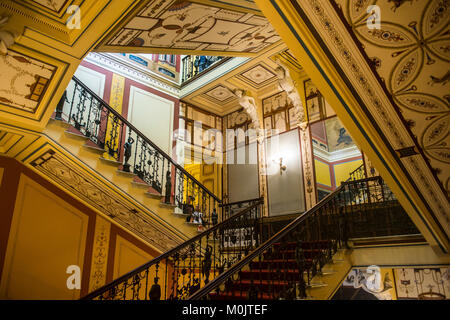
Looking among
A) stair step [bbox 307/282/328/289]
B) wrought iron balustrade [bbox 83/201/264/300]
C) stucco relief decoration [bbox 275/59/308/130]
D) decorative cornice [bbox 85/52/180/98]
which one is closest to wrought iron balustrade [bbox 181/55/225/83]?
decorative cornice [bbox 85/52/180/98]

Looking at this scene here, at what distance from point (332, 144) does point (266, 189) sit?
4577 millimetres

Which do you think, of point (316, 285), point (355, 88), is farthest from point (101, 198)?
point (355, 88)

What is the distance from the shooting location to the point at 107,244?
6.50m

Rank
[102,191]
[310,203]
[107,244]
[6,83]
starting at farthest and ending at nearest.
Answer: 1. [310,203]
2. [107,244]
3. [102,191]
4. [6,83]

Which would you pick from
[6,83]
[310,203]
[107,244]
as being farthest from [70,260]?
[310,203]

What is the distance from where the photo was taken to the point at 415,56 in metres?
2.21

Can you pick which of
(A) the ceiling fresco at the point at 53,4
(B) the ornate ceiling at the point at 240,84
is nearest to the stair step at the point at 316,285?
(A) the ceiling fresco at the point at 53,4

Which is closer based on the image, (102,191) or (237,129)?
(102,191)

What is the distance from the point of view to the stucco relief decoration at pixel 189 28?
3.87 m

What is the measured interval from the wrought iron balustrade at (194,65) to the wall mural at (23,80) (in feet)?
15.3

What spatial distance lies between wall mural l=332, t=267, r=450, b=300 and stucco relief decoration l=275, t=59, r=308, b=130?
3.47 m

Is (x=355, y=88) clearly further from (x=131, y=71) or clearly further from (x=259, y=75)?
(x=131, y=71)

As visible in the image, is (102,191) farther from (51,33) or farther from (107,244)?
(51,33)

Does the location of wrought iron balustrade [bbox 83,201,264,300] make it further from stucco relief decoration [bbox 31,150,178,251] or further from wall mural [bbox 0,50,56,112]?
wall mural [bbox 0,50,56,112]
